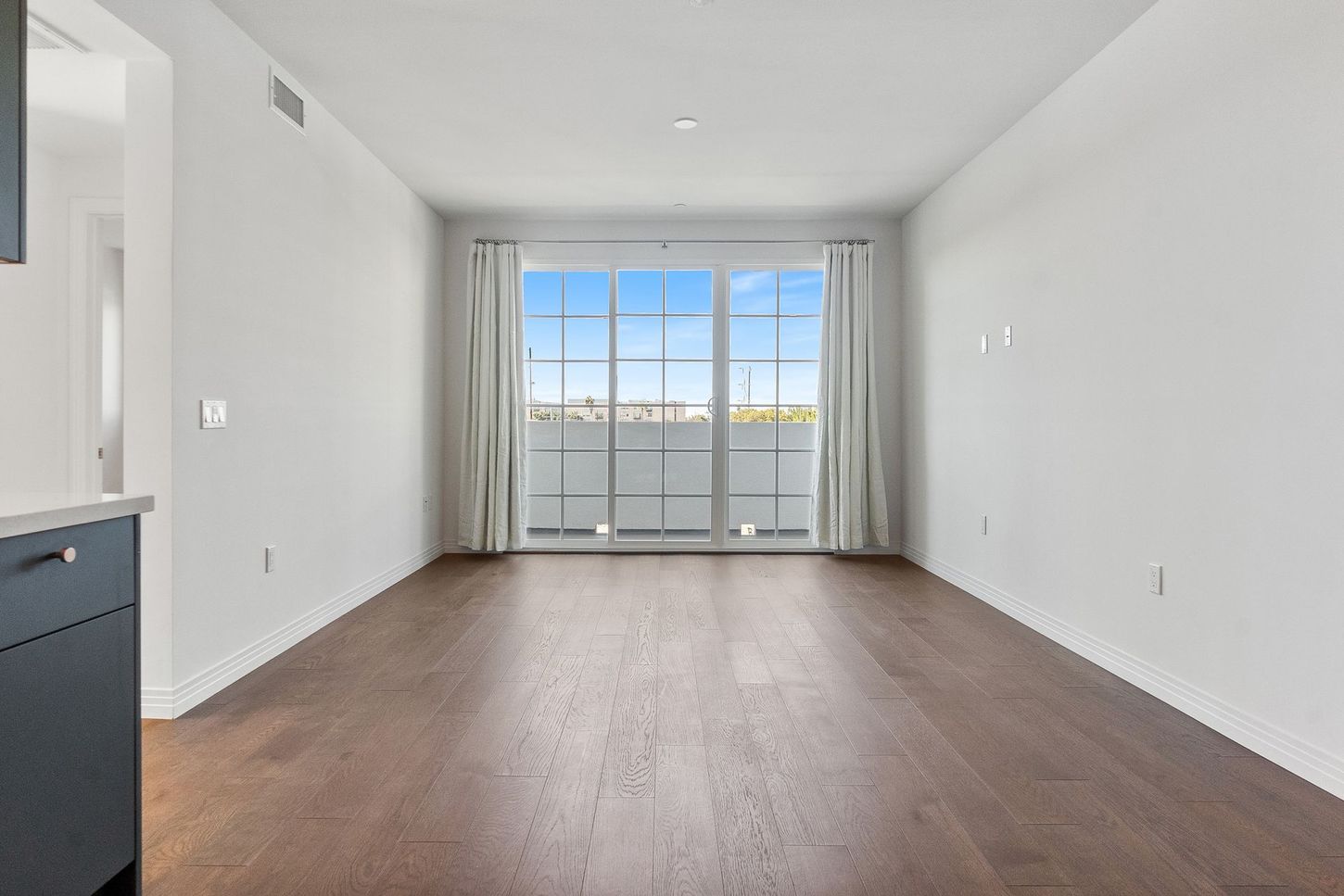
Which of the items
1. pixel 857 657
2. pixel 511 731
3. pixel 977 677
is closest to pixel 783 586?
pixel 857 657

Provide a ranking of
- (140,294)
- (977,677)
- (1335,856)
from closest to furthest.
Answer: (1335,856)
(140,294)
(977,677)

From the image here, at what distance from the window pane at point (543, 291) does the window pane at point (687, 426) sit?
4.17ft

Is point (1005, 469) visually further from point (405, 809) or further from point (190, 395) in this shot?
point (190, 395)

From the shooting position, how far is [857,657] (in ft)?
10.6

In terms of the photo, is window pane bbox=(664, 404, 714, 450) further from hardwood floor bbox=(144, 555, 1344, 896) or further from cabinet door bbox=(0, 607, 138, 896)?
cabinet door bbox=(0, 607, 138, 896)

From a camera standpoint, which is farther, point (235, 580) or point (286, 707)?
point (235, 580)

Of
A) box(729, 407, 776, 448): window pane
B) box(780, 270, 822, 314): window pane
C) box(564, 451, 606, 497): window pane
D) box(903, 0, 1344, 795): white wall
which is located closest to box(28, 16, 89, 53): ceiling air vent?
box(903, 0, 1344, 795): white wall

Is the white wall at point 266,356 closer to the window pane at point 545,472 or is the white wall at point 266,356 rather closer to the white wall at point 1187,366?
the window pane at point 545,472

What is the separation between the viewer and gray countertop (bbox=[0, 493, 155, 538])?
1.14 meters

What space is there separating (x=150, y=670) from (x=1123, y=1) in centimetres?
430

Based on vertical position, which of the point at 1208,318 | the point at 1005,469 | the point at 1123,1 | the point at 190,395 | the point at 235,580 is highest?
the point at 1123,1

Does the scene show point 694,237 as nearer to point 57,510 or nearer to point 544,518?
point 544,518

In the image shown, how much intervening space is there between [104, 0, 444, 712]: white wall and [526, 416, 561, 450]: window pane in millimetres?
1366

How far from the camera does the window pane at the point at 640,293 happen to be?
19.8 feet
